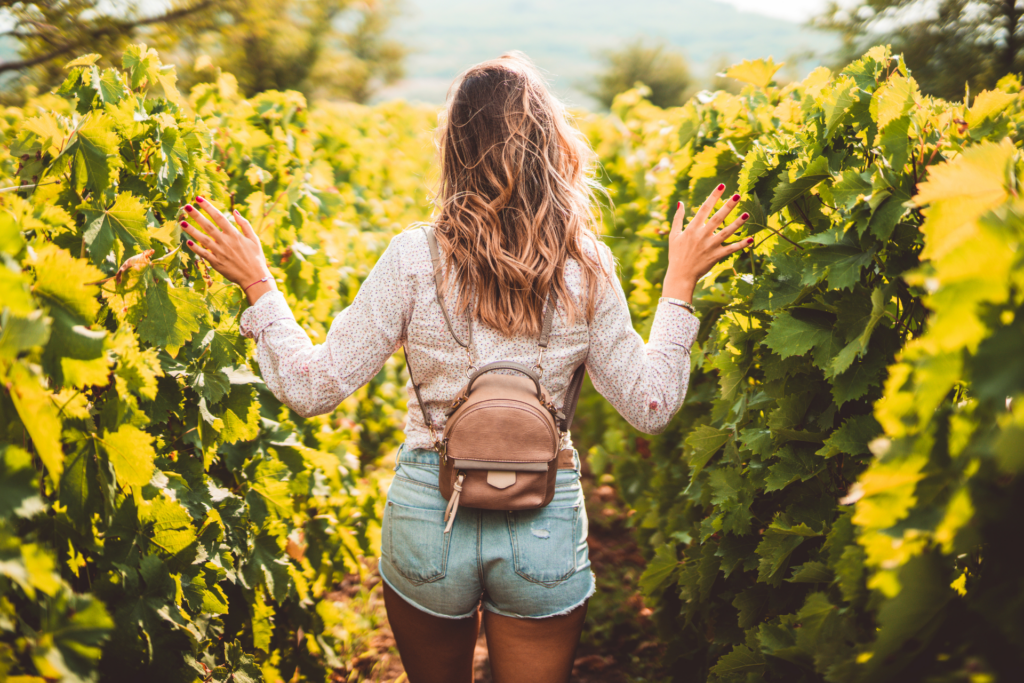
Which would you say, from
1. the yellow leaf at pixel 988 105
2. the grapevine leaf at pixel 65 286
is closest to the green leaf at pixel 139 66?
the grapevine leaf at pixel 65 286

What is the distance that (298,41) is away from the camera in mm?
6203

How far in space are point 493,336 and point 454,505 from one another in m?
0.39

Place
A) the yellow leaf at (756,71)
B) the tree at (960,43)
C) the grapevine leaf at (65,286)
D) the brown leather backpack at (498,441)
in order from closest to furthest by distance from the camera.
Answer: the grapevine leaf at (65,286) < the brown leather backpack at (498,441) < the yellow leaf at (756,71) < the tree at (960,43)

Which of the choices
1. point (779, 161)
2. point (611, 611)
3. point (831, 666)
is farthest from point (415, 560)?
point (611, 611)

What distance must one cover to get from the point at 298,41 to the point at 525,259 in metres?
5.64

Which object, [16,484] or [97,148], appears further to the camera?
[97,148]

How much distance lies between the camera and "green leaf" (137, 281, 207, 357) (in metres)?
1.68

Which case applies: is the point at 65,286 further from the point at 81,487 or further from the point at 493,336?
the point at 493,336

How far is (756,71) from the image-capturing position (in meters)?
2.60

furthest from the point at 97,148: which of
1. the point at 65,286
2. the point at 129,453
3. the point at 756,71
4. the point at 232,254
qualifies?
the point at 756,71

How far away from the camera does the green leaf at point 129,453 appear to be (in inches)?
54.9

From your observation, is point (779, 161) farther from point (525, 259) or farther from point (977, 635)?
point (977, 635)

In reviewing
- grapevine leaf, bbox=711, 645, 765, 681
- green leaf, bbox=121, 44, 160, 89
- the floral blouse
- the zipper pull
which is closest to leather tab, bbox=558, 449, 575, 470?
the floral blouse

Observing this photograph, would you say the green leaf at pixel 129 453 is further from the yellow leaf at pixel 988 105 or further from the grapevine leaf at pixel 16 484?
the yellow leaf at pixel 988 105
